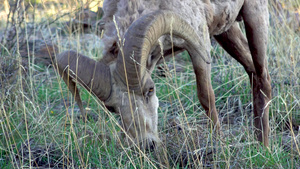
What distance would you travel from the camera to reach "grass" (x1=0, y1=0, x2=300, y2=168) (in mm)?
3186

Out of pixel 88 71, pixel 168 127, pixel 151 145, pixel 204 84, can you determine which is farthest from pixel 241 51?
pixel 88 71

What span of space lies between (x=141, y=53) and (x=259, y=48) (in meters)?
1.83

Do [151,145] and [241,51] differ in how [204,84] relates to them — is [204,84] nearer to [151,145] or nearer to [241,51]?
[151,145]

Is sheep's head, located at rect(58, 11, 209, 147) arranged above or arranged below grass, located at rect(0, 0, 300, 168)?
above

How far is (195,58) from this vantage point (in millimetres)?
3680

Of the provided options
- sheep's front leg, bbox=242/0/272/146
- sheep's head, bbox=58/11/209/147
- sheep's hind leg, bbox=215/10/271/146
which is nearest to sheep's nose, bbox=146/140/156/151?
sheep's head, bbox=58/11/209/147

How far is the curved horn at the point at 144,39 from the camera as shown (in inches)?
125

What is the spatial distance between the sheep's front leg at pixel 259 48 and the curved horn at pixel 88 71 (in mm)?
1848

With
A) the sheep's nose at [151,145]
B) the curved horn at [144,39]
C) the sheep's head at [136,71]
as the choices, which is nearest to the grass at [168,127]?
the sheep's nose at [151,145]

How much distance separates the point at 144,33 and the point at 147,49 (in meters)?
0.20

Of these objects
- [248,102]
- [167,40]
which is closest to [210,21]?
[167,40]

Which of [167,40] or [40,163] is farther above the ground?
[167,40]

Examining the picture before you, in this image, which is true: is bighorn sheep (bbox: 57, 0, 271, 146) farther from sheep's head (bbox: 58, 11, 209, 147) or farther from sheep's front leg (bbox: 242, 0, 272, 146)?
sheep's front leg (bbox: 242, 0, 272, 146)

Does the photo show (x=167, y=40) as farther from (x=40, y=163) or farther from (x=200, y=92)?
(x=40, y=163)
